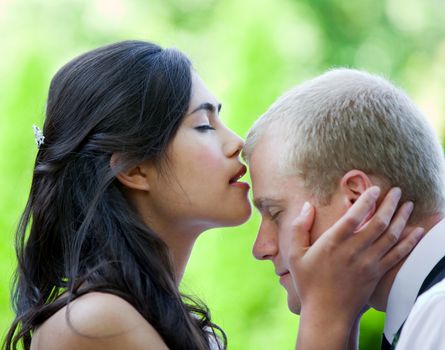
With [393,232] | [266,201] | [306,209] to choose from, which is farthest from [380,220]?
[266,201]

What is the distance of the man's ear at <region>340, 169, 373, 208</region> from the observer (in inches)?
66.0

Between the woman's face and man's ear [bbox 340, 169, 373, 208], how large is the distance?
460 mm

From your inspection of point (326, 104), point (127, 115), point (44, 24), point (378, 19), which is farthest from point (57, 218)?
point (378, 19)

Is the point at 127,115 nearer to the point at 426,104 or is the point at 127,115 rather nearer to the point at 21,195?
the point at 21,195

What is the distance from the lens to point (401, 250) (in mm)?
1672

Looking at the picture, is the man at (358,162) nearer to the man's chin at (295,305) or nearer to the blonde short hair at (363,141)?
the blonde short hair at (363,141)

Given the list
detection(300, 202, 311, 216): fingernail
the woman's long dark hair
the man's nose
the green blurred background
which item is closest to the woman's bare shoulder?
the woman's long dark hair

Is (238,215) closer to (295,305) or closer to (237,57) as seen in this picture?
(295,305)

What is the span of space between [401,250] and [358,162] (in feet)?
0.65

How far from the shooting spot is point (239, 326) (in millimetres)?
3920

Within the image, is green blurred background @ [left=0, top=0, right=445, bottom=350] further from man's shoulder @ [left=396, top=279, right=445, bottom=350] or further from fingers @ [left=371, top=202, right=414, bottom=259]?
man's shoulder @ [left=396, top=279, right=445, bottom=350]

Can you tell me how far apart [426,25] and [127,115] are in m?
2.64

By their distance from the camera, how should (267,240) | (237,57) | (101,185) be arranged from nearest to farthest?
1. (267,240)
2. (101,185)
3. (237,57)

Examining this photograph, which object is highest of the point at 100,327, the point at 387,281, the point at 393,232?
the point at 393,232
